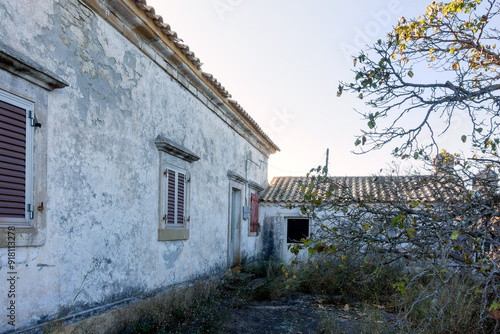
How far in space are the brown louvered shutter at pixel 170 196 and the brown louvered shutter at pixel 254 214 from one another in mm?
5727

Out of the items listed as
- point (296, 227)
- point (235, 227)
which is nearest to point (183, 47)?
point (235, 227)

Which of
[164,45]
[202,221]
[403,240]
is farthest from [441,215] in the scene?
[202,221]

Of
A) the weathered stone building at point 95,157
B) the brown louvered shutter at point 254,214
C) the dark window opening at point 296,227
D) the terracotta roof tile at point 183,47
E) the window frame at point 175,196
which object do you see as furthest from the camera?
the dark window opening at point 296,227

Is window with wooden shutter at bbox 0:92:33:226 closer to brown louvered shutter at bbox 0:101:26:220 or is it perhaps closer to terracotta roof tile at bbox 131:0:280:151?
brown louvered shutter at bbox 0:101:26:220

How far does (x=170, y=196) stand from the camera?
696 centimetres

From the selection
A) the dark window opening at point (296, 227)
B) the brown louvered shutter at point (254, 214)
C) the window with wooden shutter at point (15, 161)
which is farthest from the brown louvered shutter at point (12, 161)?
the dark window opening at point (296, 227)

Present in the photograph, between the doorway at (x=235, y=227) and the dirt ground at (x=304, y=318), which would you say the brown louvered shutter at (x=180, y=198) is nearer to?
the dirt ground at (x=304, y=318)

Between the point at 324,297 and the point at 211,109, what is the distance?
4799 millimetres

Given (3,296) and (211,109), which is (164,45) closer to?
(211,109)

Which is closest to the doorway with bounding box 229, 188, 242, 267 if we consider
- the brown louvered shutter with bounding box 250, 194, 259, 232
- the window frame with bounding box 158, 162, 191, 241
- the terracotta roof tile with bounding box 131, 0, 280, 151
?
the brown louvered shutter with bounding box 250, 194, 259, 232

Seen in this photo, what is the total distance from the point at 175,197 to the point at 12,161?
3.51m

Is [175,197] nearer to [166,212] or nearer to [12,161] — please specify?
[166,212]

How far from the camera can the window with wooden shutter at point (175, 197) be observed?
691 centimetres

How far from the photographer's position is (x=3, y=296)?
3.57 meters
